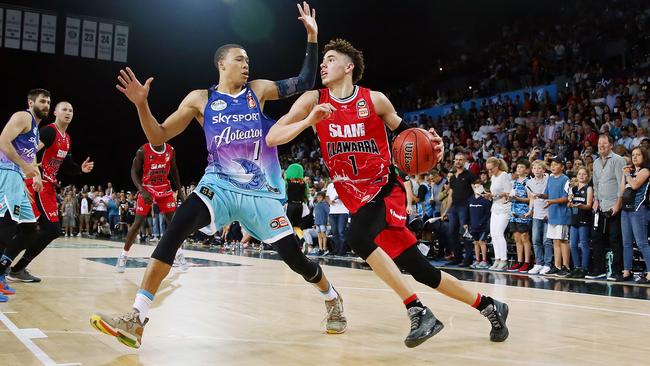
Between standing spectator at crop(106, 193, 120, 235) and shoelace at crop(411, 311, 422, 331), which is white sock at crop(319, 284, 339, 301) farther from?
standing spectator at crop(106, 193, 120, 235)

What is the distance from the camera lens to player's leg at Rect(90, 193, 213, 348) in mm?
3234

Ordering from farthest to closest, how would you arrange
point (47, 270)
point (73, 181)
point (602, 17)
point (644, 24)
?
point (73, 181) < point (602, 17) < point (644, 24) < point (47, 270)

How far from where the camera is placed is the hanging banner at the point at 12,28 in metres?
17.8

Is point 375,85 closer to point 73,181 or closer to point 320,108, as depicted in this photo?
point 73,181

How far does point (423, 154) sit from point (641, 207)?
545cm

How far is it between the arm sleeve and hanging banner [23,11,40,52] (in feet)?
54.7

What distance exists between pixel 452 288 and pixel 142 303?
1888mm

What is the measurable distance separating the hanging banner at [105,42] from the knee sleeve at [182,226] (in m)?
17.2

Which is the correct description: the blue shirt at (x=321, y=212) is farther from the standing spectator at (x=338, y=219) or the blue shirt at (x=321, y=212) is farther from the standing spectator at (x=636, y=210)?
the standing spectator at (x=636, y=210)

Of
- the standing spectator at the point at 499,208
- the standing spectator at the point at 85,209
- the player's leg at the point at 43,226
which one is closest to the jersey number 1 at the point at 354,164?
the player's leg at the point at 43,226

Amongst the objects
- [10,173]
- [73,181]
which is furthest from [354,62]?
[73,181]

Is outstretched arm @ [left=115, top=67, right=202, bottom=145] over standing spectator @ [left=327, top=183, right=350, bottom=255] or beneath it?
over

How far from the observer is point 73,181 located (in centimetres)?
2572

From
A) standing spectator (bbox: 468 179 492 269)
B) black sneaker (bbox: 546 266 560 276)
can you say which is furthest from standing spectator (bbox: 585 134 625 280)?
standing spectator (bbox: 468 179 492 269)
